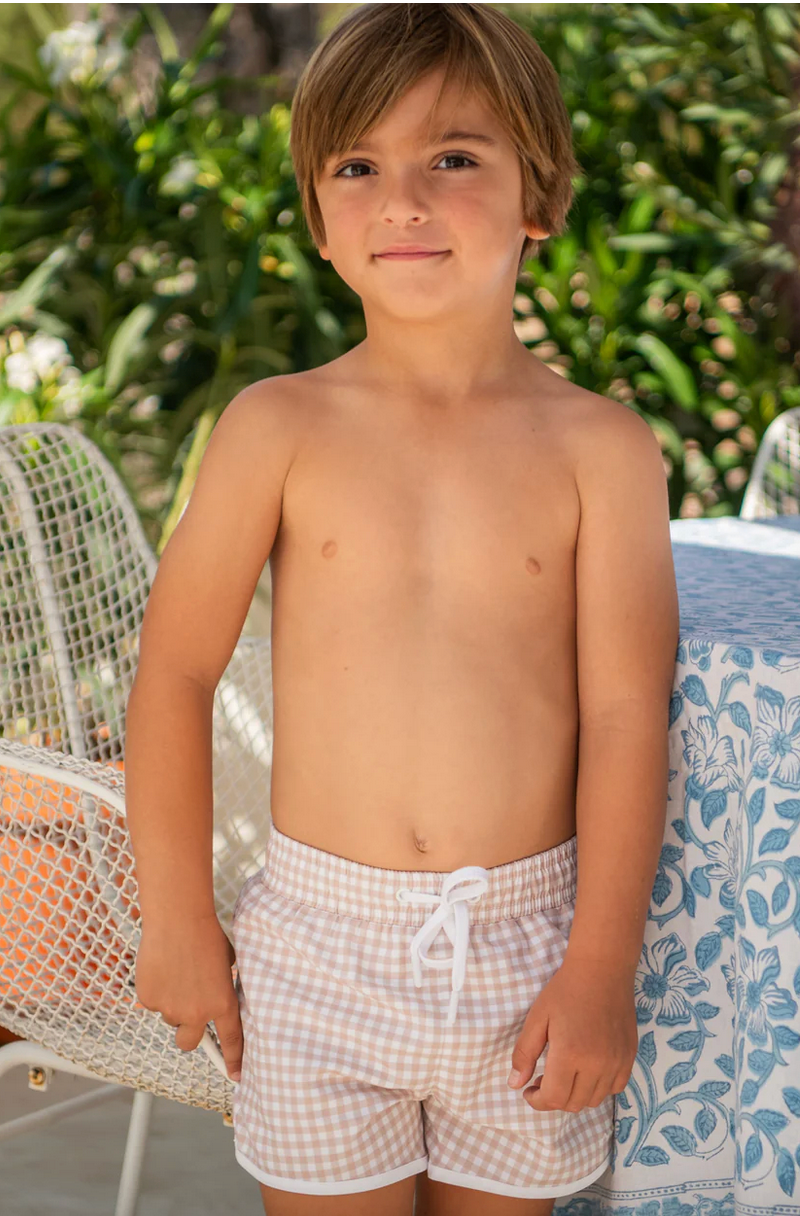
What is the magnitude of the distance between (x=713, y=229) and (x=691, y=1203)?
287cm

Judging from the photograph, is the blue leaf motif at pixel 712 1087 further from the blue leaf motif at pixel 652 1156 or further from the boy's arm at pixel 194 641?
the boy's arm at pixel 194 641

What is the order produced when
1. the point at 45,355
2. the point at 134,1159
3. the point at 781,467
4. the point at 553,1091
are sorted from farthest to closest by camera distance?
1. the point at 45,355
2. the point at 781,467
3. the point at 134,1159
4. the point at 553,1091

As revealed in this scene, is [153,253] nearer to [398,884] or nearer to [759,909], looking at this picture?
[398,884]

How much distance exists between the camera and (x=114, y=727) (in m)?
1.76

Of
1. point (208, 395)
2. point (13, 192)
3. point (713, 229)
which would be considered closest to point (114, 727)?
point (208, 395)

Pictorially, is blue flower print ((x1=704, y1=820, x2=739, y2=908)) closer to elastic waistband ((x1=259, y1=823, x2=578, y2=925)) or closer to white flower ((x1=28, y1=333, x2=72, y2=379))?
elastic waistband ((x1=259, y1=823, x2=578, y2=925))

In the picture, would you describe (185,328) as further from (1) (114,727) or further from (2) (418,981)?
(2) (418,981)

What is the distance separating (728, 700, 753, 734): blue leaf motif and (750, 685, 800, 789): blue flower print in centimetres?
2

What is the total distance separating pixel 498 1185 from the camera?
120 cm

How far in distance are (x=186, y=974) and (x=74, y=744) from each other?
578mm

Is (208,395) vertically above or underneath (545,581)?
underneath

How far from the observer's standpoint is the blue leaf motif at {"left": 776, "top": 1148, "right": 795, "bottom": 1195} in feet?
3.91

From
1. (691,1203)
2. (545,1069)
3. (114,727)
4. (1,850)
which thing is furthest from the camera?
(114,727)

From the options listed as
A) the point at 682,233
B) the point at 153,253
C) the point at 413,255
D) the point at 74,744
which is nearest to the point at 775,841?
the point at 413,255
